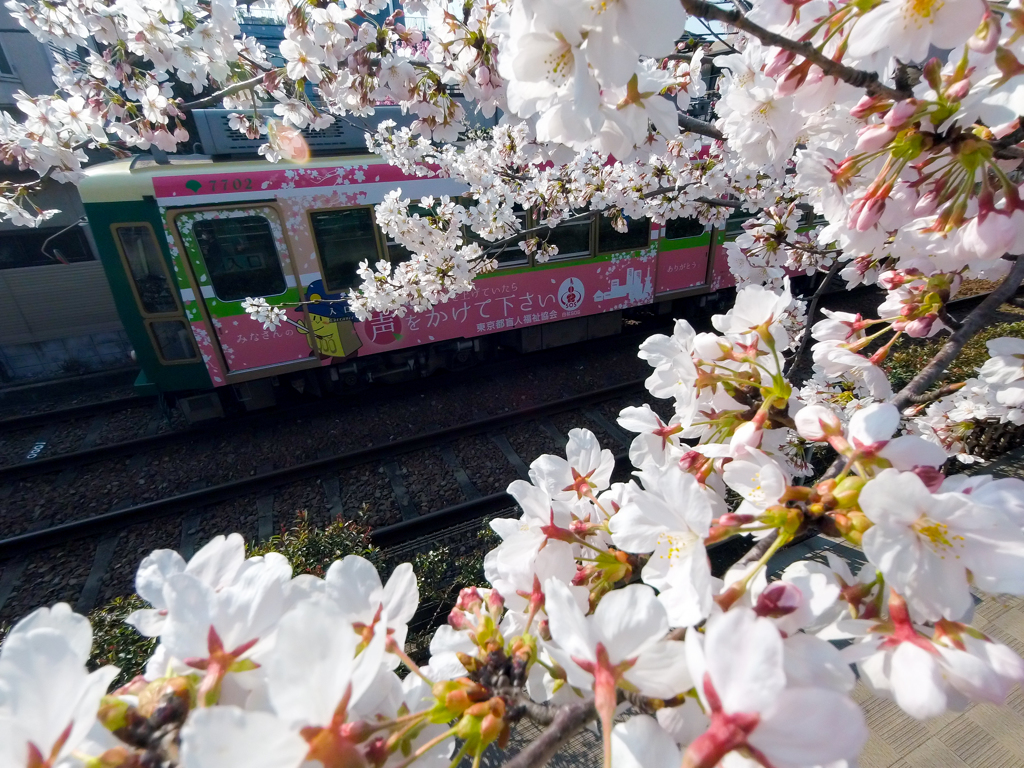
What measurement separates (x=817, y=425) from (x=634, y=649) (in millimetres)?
545

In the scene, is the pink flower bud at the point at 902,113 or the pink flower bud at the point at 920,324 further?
the pink flower bud at the point at 920,324

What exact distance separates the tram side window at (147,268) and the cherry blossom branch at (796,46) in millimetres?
5573

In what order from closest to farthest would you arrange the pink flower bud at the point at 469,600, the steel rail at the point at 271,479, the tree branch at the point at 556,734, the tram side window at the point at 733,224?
the tree branch at the point at 556,734 → the pink flower bud at the point at 469,600 → the steel rail at the point at 271,479 → the tram side window at the point at 733,224

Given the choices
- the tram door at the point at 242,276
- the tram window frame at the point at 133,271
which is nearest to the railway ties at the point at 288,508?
the tram door at the point at 242,276

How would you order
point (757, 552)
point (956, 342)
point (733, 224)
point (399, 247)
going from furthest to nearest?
point (733, 224)
point (399, 247)
point (956, 342)
point (757, 552)

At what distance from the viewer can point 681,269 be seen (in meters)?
7.50

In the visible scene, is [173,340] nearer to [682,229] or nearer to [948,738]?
[682,229]

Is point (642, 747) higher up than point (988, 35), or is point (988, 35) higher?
point (988, 35)

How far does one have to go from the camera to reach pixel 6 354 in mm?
7770

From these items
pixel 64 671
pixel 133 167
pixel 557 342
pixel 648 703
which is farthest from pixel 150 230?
pixel 648 703

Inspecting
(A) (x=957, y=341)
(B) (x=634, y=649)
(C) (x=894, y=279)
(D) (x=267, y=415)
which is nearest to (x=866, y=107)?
(A) (x=957, y=341)

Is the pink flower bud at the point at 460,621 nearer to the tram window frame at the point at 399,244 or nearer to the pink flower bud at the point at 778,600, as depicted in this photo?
the pink flower bud at the point at 778,600

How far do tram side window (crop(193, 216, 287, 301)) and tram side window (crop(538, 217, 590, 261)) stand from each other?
319 centimetres

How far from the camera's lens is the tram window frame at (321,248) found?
5.22m
